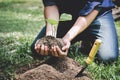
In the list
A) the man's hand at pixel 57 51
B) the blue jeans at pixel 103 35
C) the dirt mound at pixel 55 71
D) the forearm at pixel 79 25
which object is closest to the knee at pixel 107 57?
the blue jeans at pixel 103 35

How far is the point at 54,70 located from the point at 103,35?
152cm

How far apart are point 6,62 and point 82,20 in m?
1.00

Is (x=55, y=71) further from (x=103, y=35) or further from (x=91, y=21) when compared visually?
(x=103, y=35)

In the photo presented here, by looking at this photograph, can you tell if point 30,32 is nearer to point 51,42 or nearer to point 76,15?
point 76,15

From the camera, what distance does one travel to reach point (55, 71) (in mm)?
3373

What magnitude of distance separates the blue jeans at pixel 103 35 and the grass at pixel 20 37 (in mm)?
150

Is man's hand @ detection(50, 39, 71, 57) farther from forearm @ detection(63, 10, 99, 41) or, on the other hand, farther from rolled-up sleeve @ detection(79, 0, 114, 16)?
rolled-up sleeve @ detection(79, 0, 114, 16)

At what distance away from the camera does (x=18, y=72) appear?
12.2 ft

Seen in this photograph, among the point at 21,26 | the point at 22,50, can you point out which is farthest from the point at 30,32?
the point at 22,50

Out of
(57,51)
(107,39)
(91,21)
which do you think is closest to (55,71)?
(57,51)

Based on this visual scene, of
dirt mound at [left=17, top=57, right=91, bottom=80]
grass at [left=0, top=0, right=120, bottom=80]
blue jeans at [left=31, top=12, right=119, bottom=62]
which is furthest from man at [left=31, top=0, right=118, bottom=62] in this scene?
dirt mound at [left=17, top=57, right=91, bottom=80]

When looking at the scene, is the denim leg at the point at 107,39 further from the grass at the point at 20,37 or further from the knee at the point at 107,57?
the grass at the point at 20,37

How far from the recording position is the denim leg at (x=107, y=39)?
14.9 feet

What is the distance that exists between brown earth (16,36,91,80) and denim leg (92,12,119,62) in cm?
95
